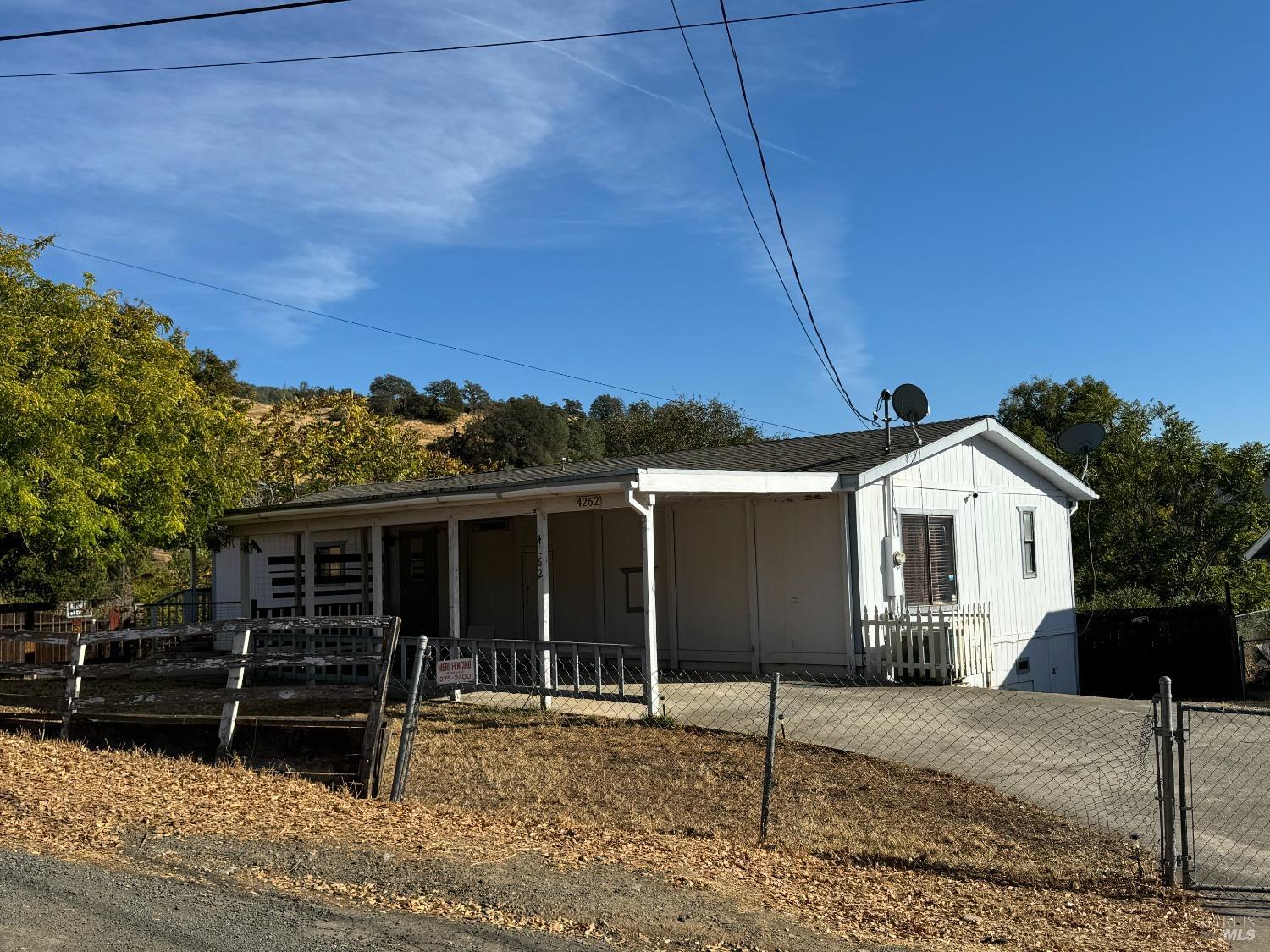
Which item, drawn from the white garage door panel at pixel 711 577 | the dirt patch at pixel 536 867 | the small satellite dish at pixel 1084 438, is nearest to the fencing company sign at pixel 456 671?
the dirt patch at pixel 536 867

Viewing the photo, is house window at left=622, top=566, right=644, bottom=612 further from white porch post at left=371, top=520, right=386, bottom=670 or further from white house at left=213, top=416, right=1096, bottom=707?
white porch post at left=371, top=520, right=386, bottom=670

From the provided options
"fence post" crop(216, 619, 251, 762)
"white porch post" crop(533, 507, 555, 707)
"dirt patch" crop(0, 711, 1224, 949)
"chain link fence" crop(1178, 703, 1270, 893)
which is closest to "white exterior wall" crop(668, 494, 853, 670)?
"white porch post" crop(533, 507, 555, 707)

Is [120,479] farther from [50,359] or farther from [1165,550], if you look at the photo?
[1165,550]

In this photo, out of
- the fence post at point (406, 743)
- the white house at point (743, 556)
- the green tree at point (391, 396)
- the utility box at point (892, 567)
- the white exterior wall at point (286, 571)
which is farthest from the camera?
the green tree at point (391, 396)

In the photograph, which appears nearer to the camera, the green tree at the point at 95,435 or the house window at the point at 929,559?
the green tree at the point at 95,435

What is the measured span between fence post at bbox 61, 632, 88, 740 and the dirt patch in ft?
3.66

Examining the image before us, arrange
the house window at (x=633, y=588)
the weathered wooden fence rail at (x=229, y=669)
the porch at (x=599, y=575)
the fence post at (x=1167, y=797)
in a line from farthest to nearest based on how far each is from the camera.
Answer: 1. the house window at (x=633, y=588)
2. the porch at (x=599, y=575)
3. the weathered wooden fence rail at (x=229, y=669)
4. the fence post at (x=1167, y=797)

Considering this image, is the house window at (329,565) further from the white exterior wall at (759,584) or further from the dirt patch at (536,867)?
the dirt patch at (536,867)

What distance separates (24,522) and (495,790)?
22.2ft

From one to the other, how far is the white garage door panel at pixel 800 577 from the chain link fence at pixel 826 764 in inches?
28.4

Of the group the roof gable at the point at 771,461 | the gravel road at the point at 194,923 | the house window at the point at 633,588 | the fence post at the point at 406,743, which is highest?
the roof gable at the point at 771,461

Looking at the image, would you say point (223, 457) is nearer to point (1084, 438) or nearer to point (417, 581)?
point (417, 581)

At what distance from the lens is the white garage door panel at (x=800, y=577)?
14766 mm

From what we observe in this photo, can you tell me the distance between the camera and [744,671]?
15594mm
